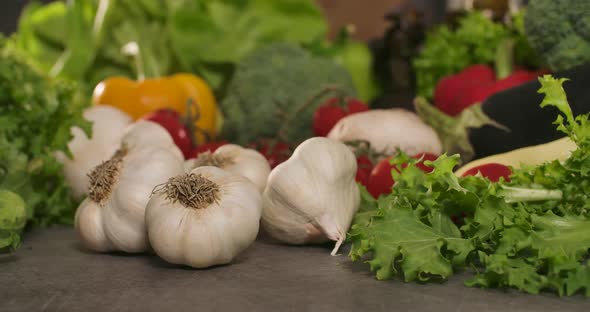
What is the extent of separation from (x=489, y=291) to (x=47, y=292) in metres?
0.62

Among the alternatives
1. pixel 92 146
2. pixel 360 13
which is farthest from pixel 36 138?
pixel 360 13

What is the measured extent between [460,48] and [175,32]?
2.99 ft

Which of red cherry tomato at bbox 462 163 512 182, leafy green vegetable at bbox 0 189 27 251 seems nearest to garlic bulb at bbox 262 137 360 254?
red cherry tomato at bbox 462 163 512 182

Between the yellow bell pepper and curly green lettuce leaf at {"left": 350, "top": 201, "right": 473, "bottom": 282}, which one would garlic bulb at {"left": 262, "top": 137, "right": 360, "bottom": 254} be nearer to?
curly green lettuce leaf at {"left": 350, "top": 201, "right": 473, "bottom": 282}

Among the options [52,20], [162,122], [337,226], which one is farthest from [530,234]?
[52,20]

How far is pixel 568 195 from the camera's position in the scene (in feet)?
3.45

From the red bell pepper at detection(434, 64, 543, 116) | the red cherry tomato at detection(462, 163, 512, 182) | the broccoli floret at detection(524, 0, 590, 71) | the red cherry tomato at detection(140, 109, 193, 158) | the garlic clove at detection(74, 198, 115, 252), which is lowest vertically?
the garlic clove at detection(74, 198, 115, 252)

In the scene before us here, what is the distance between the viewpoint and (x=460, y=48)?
2.04m

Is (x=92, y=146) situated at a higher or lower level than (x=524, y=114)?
lower

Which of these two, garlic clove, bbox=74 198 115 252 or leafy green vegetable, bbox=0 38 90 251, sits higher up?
leafy green vegetable, bbox=0 38 90 251

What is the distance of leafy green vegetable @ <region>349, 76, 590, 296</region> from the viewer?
0.95m

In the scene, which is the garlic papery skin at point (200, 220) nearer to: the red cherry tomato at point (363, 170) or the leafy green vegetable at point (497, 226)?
the leafy green vegetable at point (497, 226)

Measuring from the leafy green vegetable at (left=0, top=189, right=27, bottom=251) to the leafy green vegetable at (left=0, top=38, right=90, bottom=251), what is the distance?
0.19 m

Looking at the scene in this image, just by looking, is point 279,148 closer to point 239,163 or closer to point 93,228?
point 239,163
